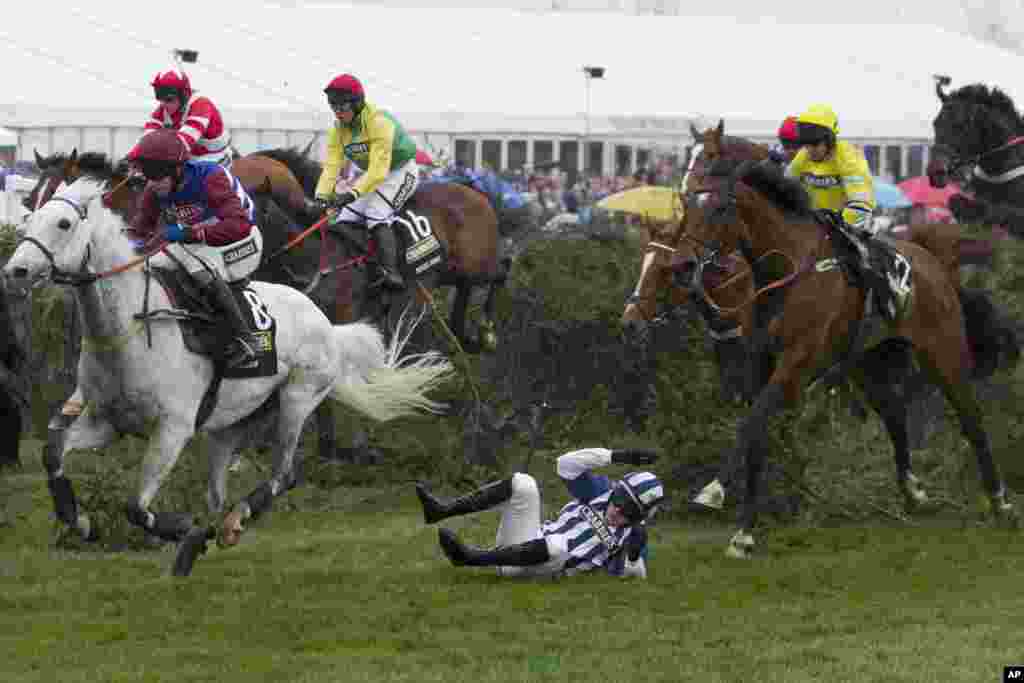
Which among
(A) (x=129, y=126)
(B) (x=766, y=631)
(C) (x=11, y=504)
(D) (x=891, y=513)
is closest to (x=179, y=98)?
(C) (x=11, y=504)

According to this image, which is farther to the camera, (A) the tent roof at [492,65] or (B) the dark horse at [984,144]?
(A) the tent roof at [492,65]

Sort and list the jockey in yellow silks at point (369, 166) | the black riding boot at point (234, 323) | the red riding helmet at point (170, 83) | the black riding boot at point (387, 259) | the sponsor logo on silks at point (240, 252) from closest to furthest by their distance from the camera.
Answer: the black riding boot at point (234, 323), the sponsor logo on silks at point (240, 252), the red riding helmet at point (170, 83), the jockey in yellow silks at point (369, 166), the black riding boot at point (387, 259)

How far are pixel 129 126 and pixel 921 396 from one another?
544 inches

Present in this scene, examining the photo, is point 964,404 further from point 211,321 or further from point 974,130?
point 211,321

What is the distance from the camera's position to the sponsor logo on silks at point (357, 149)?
13969 mm

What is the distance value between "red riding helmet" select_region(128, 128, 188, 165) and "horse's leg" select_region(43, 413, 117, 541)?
4.10 feet

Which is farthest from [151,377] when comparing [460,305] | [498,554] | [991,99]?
[991,99]

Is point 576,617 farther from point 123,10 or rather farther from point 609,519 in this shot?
point 123,10

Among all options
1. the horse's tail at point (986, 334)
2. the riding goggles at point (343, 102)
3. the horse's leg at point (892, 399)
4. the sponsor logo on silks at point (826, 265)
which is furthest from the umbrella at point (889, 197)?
the sponsor logo on silks at point (826, 265)

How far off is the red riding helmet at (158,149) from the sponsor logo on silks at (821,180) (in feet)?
13.5

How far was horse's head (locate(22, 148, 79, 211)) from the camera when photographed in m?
9.16

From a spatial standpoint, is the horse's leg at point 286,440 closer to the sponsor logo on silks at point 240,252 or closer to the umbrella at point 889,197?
the sponsor logo on silks at point 240,252

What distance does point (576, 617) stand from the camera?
28.7 ft

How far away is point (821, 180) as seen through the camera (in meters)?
11.9
